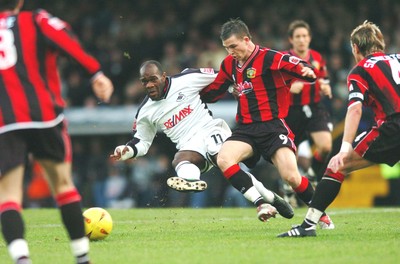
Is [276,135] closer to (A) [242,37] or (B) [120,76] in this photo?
(A) [242,37]

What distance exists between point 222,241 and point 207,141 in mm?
1909

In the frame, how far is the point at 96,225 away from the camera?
323 inches

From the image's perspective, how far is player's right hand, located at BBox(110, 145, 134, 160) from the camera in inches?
361

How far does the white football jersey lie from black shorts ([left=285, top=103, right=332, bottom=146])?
101 inches

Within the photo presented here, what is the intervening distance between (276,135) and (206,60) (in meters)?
8.74

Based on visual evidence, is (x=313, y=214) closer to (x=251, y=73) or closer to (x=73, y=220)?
(x=251, y=73)

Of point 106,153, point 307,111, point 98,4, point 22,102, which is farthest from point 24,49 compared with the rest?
point 98,4

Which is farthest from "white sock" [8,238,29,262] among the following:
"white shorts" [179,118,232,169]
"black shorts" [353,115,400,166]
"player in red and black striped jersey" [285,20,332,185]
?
"player in red and black striped jersey" [285,20,332,185]

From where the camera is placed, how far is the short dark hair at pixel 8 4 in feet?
19.9

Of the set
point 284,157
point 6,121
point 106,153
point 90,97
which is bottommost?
point 106,153

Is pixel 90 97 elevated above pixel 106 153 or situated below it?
above

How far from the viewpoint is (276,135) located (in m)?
8.72

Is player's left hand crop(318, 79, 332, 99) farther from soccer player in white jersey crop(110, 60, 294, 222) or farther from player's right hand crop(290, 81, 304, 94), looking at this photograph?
soccer player in white jersey crop(110, 60, 294, 222)

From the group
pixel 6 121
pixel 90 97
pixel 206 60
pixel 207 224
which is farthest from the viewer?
pixel 90 97
